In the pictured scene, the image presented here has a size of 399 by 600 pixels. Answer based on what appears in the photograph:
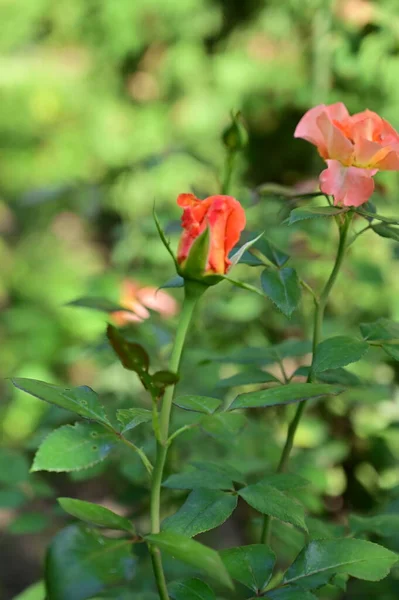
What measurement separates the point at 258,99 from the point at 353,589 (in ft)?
5.73

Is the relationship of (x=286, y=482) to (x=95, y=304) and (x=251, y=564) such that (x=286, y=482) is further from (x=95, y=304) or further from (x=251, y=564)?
(x=95, y=304)

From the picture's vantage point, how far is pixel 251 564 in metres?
0.46

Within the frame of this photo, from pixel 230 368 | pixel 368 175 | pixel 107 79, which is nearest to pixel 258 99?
pixel 107 79

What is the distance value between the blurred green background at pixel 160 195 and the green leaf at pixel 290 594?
20cm

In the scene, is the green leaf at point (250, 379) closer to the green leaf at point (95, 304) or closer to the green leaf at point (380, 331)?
the green leaf at point (380, 331)

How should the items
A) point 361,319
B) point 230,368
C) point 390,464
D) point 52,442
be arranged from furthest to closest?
point 230,368 → point 361,319 → point 390,464 → point 52,442

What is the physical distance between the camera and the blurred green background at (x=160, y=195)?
0.99 metres

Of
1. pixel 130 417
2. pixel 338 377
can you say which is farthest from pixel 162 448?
pixel 338 377

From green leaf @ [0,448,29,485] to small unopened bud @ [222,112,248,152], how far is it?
17.3 inches

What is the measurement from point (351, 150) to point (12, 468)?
1.90 feet

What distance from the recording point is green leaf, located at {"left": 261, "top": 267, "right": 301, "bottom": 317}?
0.49 m

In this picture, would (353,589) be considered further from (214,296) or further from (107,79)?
(107,79)

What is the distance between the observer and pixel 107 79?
9.66ft

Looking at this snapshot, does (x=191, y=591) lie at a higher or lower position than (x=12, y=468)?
higher
